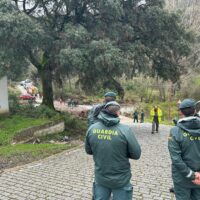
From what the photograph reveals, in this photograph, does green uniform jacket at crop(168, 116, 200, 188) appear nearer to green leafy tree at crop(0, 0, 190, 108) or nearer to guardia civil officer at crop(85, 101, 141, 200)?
guardia civil officer at crop(85, 101, 141, 200)

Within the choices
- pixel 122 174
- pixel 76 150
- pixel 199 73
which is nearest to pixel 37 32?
pixel 76 150

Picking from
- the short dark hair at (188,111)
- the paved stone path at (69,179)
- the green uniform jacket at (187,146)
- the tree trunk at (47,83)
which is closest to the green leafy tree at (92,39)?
the tree trunk at (47,83)

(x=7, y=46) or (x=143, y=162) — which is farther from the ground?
(x=7, y=46)

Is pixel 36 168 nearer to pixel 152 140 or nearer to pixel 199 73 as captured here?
pixel 152 140

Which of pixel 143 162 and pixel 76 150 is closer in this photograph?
pixel 143 162

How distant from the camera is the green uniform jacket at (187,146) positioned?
4.74m

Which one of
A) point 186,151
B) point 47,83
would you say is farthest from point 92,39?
point 186,151

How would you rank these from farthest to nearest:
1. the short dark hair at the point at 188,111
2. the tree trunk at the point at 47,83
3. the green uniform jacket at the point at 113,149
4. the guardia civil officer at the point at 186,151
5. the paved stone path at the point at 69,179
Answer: the tree trunk at the point at 47,83, the paved stone path at the point at 69,179, the short dark hair at the point at 188,111, the guardia civil officer at the point at 186,151, the green uniform jacket at the point at 113,149

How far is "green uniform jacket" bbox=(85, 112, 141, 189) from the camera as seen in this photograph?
4.62 metres

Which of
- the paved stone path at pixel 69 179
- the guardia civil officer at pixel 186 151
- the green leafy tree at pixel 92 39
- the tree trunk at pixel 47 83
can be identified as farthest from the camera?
the tree trunk at pixel 47 83

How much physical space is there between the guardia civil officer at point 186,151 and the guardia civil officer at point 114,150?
1.68 ft

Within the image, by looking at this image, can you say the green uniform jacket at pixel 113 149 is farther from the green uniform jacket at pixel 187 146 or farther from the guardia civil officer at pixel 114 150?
the green uniform jacket at pixel 187 146

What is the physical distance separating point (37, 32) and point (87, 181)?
9.17 meters

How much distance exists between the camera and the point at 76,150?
1254 centimetres
